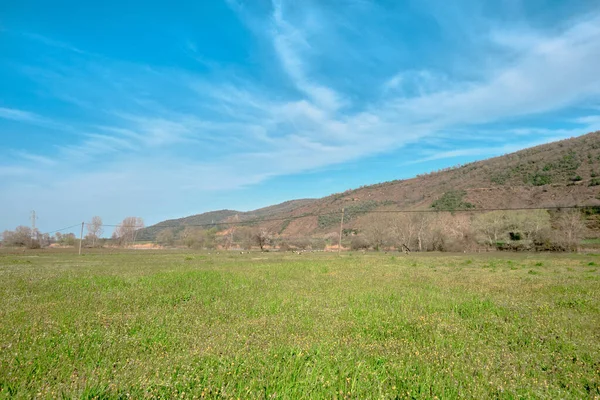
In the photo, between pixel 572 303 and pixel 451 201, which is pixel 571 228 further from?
pixel 572 303

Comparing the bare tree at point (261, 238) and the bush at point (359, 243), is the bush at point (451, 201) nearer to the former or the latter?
the bush at point (359, 243)

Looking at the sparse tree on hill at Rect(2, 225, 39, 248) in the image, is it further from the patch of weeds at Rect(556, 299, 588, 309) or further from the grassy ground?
the patch of weeds at Rect(556, 299, 588, 309)

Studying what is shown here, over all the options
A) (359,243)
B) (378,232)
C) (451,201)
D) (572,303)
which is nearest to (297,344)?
(572,303)

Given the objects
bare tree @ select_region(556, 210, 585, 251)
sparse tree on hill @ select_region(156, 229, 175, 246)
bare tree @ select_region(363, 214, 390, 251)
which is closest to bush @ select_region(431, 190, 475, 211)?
bare tree @ select_region(363, 214, 390, 251)

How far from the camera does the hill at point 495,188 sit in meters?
53.6

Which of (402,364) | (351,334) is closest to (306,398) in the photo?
(402,364)

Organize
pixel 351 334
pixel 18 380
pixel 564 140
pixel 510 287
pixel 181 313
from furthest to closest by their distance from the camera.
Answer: pixel 564 140 → pixel 510 287 → pixel 181 313 → pixel 351 334 → pixel 18 380

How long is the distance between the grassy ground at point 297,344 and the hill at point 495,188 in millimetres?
47491

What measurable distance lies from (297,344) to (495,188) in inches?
2790

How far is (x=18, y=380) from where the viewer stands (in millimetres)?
4305

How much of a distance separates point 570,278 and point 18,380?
1986 centimetres

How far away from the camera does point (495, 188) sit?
216 feet

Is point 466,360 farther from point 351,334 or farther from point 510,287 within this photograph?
point 510,287

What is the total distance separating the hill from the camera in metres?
53.6
